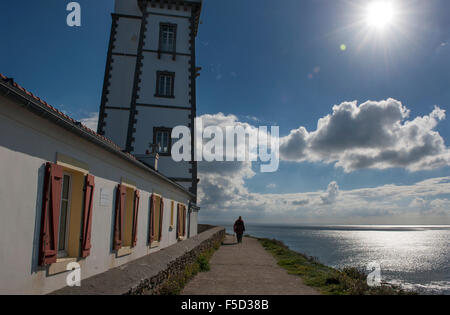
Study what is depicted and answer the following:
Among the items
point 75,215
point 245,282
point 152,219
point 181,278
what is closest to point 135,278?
point 75,215

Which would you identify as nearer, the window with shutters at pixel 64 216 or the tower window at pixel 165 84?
the window with shutters at pixel 64 216

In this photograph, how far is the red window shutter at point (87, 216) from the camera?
584 cm

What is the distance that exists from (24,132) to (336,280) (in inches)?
303

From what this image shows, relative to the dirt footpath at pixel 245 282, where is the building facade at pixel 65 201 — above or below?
above

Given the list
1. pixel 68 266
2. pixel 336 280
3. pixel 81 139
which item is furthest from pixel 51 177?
pixel 336 280

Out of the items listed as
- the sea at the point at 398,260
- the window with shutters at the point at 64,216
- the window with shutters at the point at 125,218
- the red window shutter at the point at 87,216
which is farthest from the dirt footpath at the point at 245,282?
the sea at the point at 398,260

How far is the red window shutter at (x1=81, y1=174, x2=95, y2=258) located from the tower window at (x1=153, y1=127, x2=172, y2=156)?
526 inches

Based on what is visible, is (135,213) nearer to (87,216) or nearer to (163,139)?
(87,216)

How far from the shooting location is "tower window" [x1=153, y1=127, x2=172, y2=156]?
19.4 meters

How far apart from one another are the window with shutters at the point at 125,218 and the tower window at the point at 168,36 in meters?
14.4

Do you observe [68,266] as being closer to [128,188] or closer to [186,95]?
[128,188]

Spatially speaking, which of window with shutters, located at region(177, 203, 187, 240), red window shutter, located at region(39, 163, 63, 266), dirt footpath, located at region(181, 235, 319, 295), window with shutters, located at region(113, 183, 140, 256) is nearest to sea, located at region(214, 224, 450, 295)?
dirt footpath, located at region(181, 235, 319, 295)

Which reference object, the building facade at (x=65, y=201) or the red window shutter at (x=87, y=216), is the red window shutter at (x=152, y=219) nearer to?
the building facade at (x=65, y=201)
